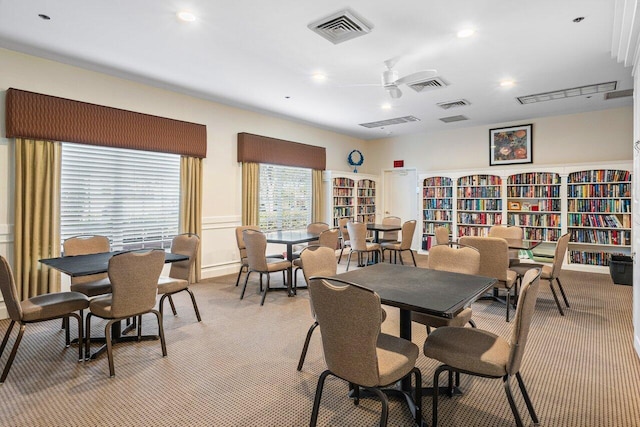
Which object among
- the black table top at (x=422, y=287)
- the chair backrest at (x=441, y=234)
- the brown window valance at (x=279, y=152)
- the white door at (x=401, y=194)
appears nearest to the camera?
the black table top at (x=422, y=287)

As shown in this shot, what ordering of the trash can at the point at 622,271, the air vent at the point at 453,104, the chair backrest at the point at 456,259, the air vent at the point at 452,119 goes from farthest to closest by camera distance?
the air vent at the point at 452,119 → the air vent at the point at 453,104 → the trash can at the point at 622,271 → the chair backrest at the point at 456,259

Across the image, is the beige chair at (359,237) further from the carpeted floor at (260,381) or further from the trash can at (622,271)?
the trash can at (622,271)

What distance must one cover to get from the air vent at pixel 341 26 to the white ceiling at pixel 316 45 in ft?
0.22

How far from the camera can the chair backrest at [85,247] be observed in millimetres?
3703

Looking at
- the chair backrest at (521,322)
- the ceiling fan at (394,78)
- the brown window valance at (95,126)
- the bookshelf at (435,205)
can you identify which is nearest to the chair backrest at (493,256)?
the ceiling fan at (394,78)

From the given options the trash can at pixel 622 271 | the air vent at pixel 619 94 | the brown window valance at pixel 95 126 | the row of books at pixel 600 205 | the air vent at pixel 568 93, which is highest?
the air vent at pixel 619 94

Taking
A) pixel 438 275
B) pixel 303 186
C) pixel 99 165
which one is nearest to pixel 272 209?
pixel 303 186

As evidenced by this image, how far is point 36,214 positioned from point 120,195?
1.04m

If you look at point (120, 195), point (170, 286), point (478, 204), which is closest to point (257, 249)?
point (170, 286)

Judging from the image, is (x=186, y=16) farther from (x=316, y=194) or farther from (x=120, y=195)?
(x=316, y=194)

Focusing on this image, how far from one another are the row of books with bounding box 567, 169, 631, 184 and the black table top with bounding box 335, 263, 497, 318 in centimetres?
550

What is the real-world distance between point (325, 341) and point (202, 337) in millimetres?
2014

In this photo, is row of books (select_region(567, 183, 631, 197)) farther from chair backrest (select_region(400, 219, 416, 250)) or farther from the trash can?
chair backrest (select_region(400, 219, 416, 250))

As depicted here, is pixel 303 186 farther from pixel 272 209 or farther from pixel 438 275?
pixel 438 275
